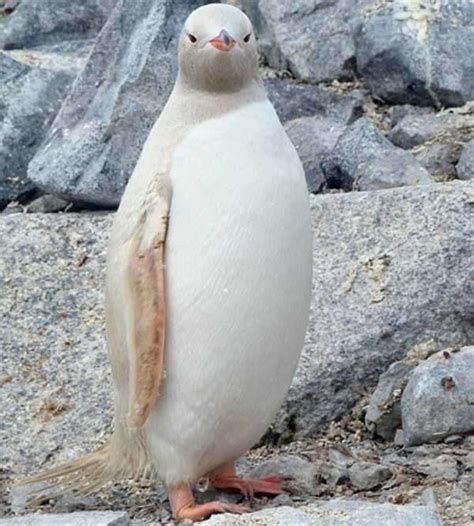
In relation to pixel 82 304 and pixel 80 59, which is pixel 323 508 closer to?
pixel 82 304

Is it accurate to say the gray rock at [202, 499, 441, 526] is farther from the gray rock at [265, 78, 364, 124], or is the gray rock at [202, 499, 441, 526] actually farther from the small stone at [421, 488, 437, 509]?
the gray rock at [265, 78, 364, 124]

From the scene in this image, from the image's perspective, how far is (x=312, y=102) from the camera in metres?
6.50

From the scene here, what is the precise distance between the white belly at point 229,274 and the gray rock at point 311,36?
10.1 feet

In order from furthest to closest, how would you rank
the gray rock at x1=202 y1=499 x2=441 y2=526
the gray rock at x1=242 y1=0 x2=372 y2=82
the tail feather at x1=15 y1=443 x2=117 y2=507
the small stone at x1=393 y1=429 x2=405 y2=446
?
the gray rock at x1=242 y1=0 x2=372 y2=82
the small stone at x1=393 y1=429 x2=405 y2=446
the tail feather at x1=15 y1=443 x2=117 y2=507
the gray rock at x1=202 y1=499 x2=441 y2=526

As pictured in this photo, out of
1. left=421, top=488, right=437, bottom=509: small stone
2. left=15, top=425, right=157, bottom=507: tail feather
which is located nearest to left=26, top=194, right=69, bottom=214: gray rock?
left=15, top=425, right=157, bottom=507: tail feather

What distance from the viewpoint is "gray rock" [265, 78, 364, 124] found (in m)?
6.43

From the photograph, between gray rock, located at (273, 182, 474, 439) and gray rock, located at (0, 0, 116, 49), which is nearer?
gray rock, located at (273, 182, 474, 439)

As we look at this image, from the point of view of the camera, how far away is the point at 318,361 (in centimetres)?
452

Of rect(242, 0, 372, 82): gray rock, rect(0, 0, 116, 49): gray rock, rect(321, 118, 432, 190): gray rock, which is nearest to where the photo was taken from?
rect(321, 118, 432, 190): gray rock

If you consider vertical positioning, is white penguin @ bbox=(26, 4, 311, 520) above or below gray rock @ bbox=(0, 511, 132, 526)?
above

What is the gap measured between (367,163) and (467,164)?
39cm

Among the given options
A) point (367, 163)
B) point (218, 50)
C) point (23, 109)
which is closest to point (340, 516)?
point (218, 50)

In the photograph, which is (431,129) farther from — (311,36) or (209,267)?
(209,267)

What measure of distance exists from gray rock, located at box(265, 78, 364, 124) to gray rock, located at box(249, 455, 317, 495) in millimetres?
2602
